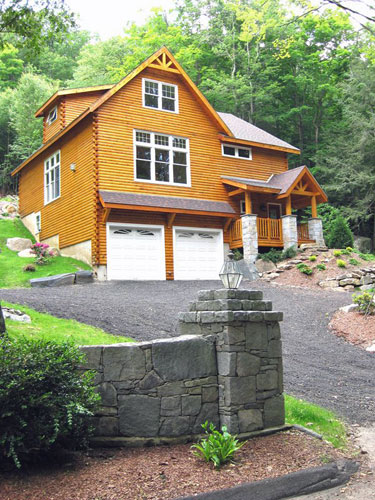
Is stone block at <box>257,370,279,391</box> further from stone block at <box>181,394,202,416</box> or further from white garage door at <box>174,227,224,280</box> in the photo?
white garage door at <box>174,227,224,280</box>

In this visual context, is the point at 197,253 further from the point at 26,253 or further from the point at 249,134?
the point at 249,134

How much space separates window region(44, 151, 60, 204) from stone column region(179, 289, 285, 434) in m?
17.2

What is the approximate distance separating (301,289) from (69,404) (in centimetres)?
1322

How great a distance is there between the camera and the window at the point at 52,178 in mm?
21969

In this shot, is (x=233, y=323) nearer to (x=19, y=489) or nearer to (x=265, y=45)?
(x=19, y=489)

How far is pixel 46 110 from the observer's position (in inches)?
935

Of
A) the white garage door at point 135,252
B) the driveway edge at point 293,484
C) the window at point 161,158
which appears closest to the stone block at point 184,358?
the driveway edge at point 293,484

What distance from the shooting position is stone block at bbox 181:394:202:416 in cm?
552

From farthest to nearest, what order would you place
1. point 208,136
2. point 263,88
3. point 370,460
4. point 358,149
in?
1. point 263,88
2. point 358,149
3. point 208,136
4. point 370,460

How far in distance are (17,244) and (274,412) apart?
60.0 feet

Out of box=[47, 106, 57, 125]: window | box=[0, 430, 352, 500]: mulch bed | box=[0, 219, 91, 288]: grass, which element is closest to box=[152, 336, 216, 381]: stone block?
box=[0, 430, 352, 500]: mulch bed

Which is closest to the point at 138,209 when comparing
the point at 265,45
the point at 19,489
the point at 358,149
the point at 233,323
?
the point at 233,323

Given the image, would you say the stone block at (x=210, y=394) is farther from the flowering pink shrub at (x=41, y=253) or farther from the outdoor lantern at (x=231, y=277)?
the flowering pink shrub at (x=41, y=253)

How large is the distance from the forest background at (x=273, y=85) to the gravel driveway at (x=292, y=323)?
1423cm
